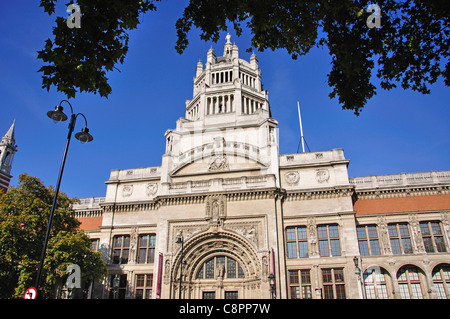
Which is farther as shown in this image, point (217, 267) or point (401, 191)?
point (217, 267)

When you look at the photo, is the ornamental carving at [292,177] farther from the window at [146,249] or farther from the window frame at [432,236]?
the window at [146,249]

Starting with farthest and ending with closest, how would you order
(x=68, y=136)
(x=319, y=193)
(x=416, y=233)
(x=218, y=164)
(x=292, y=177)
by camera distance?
(x=218, y=164), (x=292, y=177), (x=319, y=193), (x=416, y=233), (x=68, y=136)

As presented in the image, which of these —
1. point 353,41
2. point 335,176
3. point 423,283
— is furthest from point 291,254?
point 353,41

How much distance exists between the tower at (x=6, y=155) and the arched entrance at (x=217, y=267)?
39299 mm

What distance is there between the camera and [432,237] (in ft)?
89.6

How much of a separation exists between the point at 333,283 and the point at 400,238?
7035mm

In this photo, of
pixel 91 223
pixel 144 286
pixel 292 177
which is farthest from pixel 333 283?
pixel 91 223

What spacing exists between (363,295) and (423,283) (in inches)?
208

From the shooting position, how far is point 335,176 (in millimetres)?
29875

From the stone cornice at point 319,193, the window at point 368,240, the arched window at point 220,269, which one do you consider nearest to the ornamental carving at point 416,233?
the window at point 368,240

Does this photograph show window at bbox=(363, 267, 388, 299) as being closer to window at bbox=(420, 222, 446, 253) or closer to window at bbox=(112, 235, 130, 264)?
window at bbox=(420, 222, 446, 253)

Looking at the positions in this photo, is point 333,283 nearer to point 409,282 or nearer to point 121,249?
point 409,282

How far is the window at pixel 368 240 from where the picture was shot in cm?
2794
